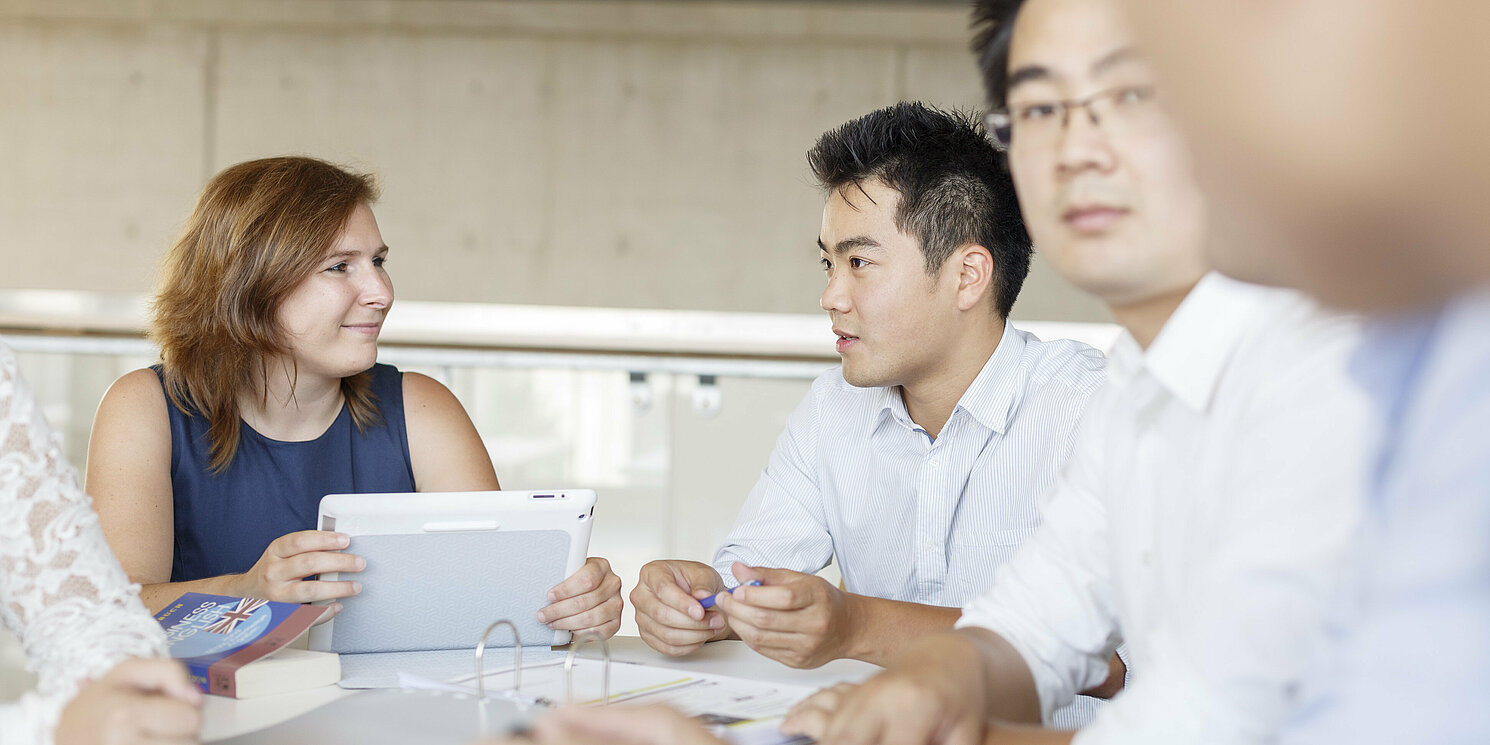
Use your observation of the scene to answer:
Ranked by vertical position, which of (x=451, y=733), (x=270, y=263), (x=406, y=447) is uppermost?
(x=270, y=263)

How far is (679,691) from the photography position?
4.28ft

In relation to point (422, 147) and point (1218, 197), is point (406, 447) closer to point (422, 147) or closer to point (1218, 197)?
point (1218, 197)

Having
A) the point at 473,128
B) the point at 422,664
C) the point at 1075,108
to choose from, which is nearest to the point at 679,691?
the point at 422,664

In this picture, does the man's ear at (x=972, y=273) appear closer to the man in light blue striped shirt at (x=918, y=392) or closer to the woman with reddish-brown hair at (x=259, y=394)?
the man in light blue striped shirt at (x=918, y=392)

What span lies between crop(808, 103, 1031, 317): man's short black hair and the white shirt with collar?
86 cm

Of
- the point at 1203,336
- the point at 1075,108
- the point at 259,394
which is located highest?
the point at 1075,108

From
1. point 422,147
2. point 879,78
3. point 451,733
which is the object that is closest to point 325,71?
point 422,147

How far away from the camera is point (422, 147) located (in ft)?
18.5

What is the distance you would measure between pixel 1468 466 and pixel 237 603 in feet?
4.45

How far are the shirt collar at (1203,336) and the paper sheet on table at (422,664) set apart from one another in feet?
2.90

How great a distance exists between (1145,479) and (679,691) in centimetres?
60

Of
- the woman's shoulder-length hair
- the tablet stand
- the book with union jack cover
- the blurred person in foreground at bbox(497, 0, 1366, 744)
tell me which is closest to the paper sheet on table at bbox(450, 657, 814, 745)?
the tablet stand

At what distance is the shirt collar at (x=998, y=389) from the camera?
6.19 feet

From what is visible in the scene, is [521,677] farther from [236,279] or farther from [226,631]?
[236,279]
